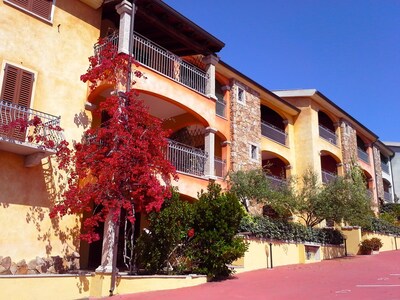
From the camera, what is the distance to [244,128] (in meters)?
22.7

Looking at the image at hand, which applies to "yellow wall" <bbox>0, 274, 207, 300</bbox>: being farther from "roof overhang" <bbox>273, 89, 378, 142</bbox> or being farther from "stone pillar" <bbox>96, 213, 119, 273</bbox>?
"roof overhang" <bbox>273, 89, 378, 142</bbox>

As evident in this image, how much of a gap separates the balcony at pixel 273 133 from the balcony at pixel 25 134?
49.6 ft

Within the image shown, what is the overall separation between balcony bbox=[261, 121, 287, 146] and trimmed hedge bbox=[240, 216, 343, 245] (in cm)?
670

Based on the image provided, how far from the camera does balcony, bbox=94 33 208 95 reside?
1611 centimetres

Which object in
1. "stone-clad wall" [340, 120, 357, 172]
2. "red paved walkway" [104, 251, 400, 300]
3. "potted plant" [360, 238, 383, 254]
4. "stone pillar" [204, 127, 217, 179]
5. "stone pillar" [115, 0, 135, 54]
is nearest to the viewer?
"red paved walkway" [104, 251, 400, 300]

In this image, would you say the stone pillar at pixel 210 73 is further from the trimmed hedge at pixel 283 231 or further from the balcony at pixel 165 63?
the trimmed hedge at pixel 283 231

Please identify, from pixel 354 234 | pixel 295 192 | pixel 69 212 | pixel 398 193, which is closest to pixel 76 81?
pixel 69 212

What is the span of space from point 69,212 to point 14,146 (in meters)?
2.58

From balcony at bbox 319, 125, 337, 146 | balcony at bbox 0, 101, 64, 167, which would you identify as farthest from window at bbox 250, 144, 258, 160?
balcony at bbox 0, 101, 64, 167

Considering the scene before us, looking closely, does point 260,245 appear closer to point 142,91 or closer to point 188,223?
point 188,223

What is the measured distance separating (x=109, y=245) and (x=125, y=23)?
7695 mm

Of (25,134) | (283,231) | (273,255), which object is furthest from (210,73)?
(25,134)

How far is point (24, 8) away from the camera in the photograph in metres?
13.4

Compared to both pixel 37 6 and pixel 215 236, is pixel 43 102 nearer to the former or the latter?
pixel 37 6
